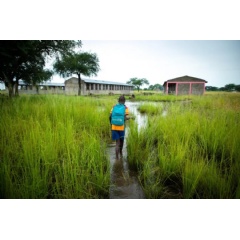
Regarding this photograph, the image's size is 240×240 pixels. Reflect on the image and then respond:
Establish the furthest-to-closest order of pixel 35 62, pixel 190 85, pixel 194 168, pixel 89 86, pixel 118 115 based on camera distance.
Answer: pixel 89 86, pixel 190 85, pixel 35 62, pixel 118 115, pixel 194 168

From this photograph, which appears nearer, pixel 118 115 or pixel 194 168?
pixel 194 168

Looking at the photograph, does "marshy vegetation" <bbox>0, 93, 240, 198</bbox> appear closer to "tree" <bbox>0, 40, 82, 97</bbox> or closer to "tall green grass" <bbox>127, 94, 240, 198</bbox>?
"tall green grass" <bbox>127, 94, 240, 198</bbox>

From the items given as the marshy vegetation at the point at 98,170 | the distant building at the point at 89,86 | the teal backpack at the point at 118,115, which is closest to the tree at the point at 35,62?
the marshy vegetation at the point at 98,170

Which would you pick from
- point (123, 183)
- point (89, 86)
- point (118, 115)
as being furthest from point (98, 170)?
point (89, 86)

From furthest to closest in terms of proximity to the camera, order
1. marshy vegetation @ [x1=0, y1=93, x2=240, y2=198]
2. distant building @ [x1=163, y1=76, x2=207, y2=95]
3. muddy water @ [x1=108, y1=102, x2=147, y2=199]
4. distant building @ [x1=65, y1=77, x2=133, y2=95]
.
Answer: distant building @ [x1=65, y1=77, x2=133, y2=95]
distant building @ [x1=163, y1=76, x2=207, y2=95]
muddy water @ [x1=108, y1=102, x2=147, y2=199]
marshy vegetation @ [x1=0, y1=93, x2=240, y2=198]

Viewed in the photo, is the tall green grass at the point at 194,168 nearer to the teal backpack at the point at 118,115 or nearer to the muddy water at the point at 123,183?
the muddy water at the point at 123,183

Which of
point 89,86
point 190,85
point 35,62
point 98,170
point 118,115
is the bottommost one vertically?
point 98,170

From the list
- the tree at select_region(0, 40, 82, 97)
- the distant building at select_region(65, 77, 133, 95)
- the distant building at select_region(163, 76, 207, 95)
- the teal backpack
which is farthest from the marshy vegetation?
the distant building at select_region(65, 77, 133, 95)

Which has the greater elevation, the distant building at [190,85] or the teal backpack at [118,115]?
the distant building at [190,85]

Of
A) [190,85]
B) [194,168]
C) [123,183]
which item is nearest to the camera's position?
[194,168]

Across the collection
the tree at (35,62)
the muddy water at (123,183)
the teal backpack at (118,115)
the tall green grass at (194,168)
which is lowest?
the muddy water at (123,183)

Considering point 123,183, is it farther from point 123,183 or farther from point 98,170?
point 98,170

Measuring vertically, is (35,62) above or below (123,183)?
above

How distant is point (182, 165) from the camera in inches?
84.7
